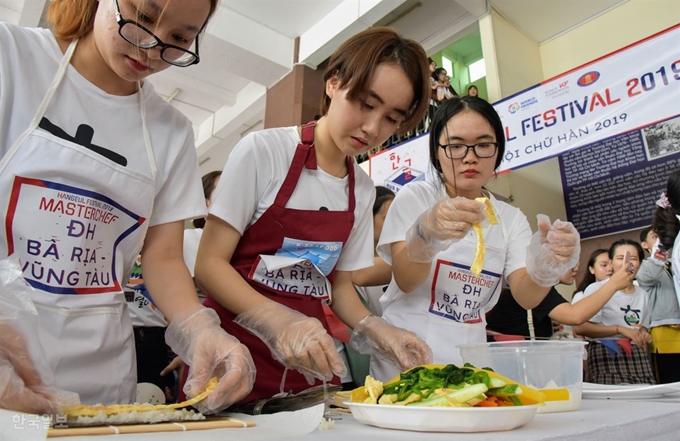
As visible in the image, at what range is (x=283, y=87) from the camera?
16.2 feet

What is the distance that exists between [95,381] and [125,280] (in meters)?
0.26

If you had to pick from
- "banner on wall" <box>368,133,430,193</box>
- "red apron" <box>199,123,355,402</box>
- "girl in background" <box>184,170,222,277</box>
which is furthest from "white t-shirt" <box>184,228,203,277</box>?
"banner on wall" <box>368,133,430,193</box>

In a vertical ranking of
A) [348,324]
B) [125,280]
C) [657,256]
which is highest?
[657,256]

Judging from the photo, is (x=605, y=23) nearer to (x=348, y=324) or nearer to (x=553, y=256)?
(x=553, y=256)

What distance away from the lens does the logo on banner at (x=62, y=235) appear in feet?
2.86

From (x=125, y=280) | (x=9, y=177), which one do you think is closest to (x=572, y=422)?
(x=125, y=280)

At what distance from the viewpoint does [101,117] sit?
102 centimetres

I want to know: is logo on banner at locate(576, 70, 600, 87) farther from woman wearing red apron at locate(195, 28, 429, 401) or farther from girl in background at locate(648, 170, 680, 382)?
woman wearing red apron at locate(195, 28, 429, 401)

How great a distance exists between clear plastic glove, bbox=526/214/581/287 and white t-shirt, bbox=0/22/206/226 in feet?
3.42

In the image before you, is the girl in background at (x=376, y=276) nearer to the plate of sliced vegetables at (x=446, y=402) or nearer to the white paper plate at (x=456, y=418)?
the plate of sliced vegetables at (x=446, y=402)

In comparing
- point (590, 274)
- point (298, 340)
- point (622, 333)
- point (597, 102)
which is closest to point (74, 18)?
point (298, 340)

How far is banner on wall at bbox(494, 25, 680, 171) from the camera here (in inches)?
112

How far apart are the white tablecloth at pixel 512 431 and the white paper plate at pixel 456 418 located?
0.01 m

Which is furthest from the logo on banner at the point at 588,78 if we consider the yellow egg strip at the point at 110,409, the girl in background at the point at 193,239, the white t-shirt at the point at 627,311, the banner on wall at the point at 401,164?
the yellow egg strip at the point at 110,409
